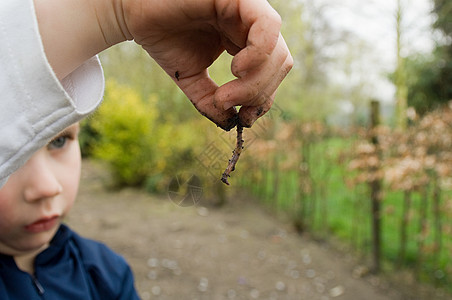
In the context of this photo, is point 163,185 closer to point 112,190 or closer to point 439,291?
point 112,190

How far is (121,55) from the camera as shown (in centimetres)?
1054

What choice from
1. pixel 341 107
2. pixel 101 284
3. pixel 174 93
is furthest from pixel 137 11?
pixel 341 107

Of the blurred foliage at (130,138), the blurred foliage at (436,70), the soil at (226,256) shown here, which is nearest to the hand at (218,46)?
the soil at (226,256)

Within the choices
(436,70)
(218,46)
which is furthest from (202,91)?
(436,70)

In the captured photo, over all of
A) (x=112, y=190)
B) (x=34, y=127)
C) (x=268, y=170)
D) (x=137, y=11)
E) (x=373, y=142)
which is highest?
(x=137, y=11)

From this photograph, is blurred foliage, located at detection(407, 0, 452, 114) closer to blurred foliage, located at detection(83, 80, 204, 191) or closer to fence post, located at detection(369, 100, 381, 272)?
blurred foliage, located at detection(83, 80, 204, 191)

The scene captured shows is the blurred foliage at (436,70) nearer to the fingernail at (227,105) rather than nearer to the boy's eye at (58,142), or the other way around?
the boy's eye at (58,142)

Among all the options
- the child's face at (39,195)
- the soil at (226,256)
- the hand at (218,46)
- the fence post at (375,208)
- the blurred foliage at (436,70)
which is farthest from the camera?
the blurred foliage at (436,70)

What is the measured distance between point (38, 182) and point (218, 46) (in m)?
0.69

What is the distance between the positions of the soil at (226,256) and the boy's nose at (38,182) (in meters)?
3.07

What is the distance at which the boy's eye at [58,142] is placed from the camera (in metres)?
1.17

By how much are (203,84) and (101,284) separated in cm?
101

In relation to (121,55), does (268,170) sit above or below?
below

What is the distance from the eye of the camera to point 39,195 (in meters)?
1.09
